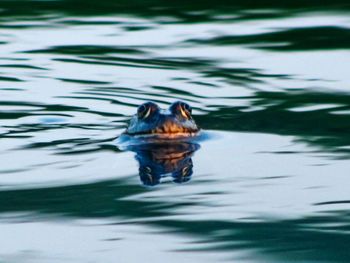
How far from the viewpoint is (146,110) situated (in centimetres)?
1093

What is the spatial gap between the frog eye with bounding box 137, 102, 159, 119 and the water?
0.35 metres

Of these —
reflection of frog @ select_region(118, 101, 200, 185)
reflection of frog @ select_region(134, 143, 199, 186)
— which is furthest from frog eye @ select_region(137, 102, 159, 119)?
reflection of frog @ select_region(134, 143, 199, 186)

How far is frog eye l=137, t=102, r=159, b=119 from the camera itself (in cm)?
1092

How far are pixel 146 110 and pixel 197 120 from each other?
1.05m

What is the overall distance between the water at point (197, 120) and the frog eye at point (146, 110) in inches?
13.7

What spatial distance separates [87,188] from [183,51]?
5561 millimetres

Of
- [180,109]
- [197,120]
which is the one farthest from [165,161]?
[197,120]

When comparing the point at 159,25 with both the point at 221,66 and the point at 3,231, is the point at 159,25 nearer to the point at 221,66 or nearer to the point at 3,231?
the point at 221,66

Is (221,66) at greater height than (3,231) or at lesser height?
greater

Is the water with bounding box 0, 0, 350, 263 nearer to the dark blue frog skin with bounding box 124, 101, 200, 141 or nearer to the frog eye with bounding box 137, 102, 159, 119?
the dark blue frog skin with bounding box 124, 101, 200, 141


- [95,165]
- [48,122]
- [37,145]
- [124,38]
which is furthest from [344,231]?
[124,38]

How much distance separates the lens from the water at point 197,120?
304 inches

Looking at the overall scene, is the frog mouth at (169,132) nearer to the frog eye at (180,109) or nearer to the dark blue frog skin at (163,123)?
the dark blue frog skin at (163,123)

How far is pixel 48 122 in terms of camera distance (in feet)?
38.0
